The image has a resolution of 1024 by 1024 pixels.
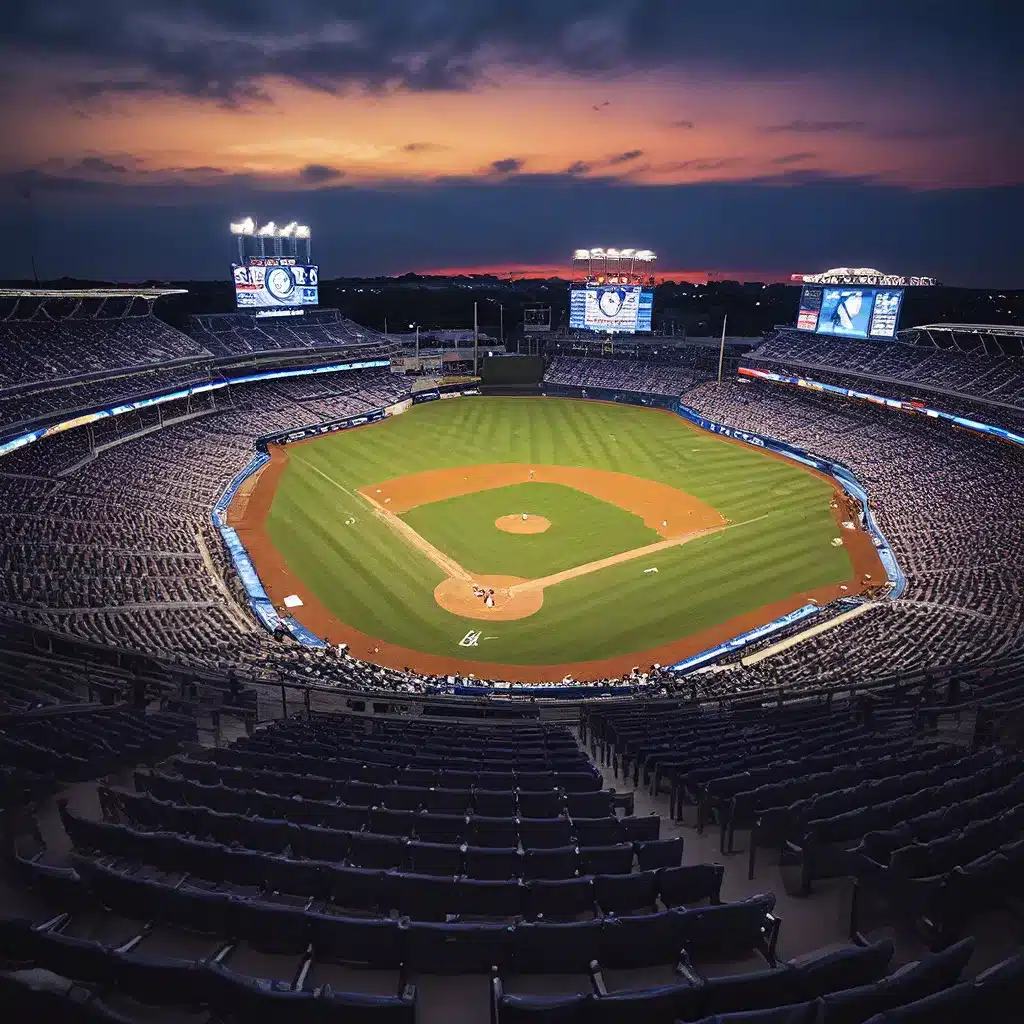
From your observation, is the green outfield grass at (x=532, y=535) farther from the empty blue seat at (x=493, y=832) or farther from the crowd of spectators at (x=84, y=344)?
the crowd of spectators at (x=84, y=344)

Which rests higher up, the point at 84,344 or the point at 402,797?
the point at 84,344

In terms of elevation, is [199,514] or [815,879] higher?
[815,879]

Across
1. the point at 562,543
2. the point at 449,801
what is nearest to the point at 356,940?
the point at 449,801

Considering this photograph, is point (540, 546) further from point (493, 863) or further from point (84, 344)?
point (84, 344)

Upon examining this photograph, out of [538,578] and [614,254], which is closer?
[538,578]

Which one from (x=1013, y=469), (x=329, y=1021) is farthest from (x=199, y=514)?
(x=1013, y=469)

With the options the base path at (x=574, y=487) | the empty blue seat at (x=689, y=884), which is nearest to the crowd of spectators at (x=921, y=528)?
the base path at (x=574, y=487)

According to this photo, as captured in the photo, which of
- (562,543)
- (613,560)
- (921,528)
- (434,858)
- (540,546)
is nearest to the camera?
(434,858)

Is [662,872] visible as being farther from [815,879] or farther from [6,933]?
[6,933]
